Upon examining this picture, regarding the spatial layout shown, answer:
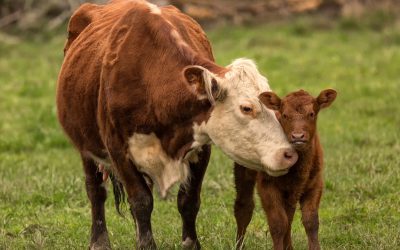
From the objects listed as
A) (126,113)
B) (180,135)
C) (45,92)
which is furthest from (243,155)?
(45,92)

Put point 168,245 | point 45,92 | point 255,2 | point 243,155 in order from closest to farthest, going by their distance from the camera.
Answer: point 243,155
point 168,245
point 45,92
point 255,2

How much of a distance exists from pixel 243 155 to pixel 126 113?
99cm

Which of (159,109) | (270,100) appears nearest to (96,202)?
(159,109)

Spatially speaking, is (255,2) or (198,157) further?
(255,2)

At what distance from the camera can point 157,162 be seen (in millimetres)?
7348

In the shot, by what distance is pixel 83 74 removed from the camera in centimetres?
812

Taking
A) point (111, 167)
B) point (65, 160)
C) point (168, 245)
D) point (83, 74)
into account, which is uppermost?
point (83, 74)

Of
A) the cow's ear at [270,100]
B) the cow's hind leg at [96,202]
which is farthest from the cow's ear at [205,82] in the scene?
the cow's hind leg at [96,202]

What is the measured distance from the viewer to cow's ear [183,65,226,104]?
6.80m

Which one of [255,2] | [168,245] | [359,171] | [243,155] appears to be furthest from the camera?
[255,2]

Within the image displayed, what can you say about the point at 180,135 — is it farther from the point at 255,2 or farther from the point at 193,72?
the point at 255,2

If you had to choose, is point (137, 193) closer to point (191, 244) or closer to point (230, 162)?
point (191, 244)

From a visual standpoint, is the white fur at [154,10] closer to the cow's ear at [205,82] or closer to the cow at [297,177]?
the cow's ear at [205,82]

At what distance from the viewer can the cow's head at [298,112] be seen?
658cm
